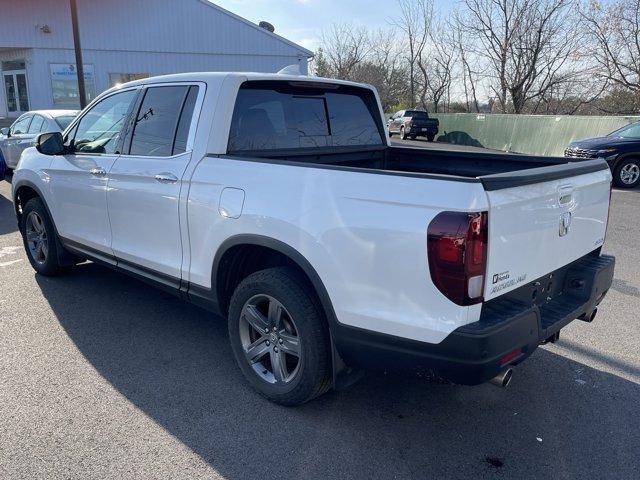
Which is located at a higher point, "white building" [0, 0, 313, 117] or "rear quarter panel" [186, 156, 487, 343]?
"white building" [0, 0, 313, 117]

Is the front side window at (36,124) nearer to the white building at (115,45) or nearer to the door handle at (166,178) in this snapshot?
the door handle at (166,178)

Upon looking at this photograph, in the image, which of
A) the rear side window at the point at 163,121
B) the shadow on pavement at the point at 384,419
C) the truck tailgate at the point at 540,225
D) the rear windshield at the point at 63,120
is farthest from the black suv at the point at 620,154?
the rear side window at the point at 163,121

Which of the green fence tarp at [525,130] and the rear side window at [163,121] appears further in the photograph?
the green fence tarp at [525,130]

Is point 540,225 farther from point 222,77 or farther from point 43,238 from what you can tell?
point 43,238

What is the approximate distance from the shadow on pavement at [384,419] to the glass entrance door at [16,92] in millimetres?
24766

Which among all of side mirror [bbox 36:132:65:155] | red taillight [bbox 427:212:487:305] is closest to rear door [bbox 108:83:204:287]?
side mirror [bbox 36:132:65:155]

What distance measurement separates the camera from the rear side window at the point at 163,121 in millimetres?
3678

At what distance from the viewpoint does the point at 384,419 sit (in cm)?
314

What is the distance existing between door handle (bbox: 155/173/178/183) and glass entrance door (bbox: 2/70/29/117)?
24830 mm

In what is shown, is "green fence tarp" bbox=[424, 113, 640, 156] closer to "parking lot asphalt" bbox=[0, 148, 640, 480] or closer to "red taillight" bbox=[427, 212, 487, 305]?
"parking lot asphalt" bbox=[0, 148, 640, 480]

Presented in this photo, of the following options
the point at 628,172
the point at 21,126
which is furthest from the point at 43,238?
the point at 628,172

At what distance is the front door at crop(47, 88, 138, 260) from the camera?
14.1ft

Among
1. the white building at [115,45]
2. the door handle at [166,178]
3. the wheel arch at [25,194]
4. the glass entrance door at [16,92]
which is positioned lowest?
the wheel arch at [25,194]

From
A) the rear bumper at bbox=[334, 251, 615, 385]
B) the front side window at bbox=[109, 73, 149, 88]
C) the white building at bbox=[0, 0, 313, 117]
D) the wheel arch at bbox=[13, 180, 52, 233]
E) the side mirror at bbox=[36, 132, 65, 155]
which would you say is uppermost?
the white building at bbox=[0, 0, 313, 117]
